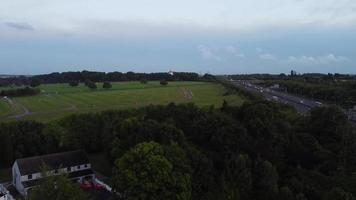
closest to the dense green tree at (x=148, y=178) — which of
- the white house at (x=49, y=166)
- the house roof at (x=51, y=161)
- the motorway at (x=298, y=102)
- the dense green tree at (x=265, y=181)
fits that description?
the dense green tree at (x=265, y=181)

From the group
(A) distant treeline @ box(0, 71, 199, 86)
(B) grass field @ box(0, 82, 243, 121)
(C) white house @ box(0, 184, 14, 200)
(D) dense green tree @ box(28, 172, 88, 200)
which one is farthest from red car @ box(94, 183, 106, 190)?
(A) distant treeline @ box(0, 71, 199, 86)

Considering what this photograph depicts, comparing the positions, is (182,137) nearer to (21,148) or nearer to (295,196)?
(295,196)

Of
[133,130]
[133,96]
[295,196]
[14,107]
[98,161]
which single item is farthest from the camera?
[133,96]

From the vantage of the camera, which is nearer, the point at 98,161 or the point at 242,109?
the point at 242,109

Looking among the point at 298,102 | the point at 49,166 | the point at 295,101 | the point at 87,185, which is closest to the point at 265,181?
the point at 87,185

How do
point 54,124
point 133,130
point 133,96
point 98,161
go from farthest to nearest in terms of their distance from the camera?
point 133,96 → point 54,124 → point 98,161 → point 133,130

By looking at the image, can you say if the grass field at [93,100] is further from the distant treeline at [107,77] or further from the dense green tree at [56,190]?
the dense green tree at [56,190]

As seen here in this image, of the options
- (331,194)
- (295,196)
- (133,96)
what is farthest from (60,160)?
(133,96)

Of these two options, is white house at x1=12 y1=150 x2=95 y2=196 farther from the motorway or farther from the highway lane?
the highway lane
